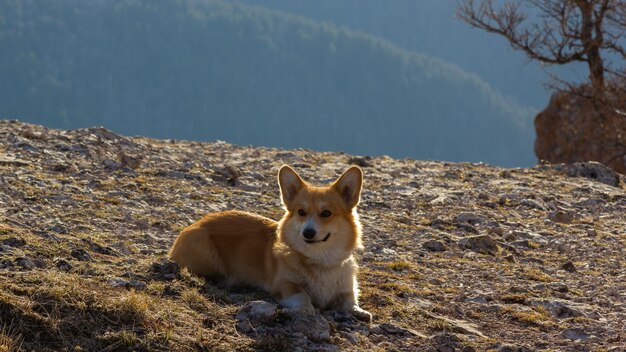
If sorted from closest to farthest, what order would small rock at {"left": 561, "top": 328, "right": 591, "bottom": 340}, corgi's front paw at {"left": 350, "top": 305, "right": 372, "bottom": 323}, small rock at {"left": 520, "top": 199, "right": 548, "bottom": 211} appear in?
corgi's front paw at {"left": 350, "top": 305, "right": 372, "bottom": 323}, small rock at {"left": 561, "top": 328, "right": 591, "bottom": 340}, small rock at {"left": 520, "top": 199, "right": 548, "bottom": 211}

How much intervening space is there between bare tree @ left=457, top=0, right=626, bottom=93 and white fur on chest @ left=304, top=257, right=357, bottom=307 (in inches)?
787

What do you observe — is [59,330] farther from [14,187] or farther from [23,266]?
[14,187]

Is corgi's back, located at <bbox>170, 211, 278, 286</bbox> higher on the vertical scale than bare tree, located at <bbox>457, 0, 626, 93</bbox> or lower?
lower

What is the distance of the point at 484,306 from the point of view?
964 centimetres

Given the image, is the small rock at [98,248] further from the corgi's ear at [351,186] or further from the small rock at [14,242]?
the corgi's ear at [351,186]

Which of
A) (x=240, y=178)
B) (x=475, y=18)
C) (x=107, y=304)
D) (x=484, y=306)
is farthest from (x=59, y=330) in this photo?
(x=475, y=18)

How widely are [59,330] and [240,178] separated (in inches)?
366

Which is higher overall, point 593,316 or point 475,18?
point 475,18

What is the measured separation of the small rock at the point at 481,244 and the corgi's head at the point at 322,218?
388 cm

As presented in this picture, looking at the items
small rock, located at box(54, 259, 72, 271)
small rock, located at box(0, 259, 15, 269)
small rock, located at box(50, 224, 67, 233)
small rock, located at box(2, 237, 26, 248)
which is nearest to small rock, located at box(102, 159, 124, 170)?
small rock, located at box(50, 224, 67, 233)

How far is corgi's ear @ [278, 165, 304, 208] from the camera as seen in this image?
349 inches

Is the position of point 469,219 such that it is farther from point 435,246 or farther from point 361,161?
point 361,161

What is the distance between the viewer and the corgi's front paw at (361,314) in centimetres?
849

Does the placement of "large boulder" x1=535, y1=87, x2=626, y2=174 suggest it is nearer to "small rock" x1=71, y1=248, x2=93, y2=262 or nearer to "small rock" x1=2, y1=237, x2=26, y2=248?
"small rock" x1=71, y1=248, x2=93, y2=262
